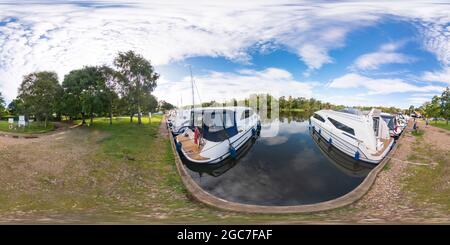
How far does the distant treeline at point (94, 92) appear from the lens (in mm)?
2291

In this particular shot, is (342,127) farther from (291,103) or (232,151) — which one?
(232,151)

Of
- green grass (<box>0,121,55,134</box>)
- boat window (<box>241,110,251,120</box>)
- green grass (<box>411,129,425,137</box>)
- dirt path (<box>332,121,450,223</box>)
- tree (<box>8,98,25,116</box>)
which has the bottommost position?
dirt path (<box>332,121,450,223</box>)

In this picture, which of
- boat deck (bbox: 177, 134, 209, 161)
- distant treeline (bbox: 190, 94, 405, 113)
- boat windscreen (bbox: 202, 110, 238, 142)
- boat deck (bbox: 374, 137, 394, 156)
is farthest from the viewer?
boat deck (bbox: 177, 134, 209, 161)

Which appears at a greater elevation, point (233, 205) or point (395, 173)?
point (395, 173)

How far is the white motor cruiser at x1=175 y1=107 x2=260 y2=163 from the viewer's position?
8.41ft

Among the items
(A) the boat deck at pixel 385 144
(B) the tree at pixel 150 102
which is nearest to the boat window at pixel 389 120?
(A) the boat deck at pixel 385 144

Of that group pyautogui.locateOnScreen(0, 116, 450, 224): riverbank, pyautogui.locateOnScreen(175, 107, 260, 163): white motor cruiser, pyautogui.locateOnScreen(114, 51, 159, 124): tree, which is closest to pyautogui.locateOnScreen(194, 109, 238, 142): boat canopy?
pyautogui.locateOnScreen(175, 107, 260, 163): white motor cruiser

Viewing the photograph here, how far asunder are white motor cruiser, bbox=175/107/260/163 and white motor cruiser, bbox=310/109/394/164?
73 centimetres

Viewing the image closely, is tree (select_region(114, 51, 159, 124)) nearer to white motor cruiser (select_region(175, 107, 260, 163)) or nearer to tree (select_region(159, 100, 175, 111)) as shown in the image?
tree (select_region(159, 100, 175, 111))

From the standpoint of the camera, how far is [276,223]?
2.06 meters

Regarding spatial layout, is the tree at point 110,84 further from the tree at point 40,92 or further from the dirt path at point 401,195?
the dirt path at point 401,195
